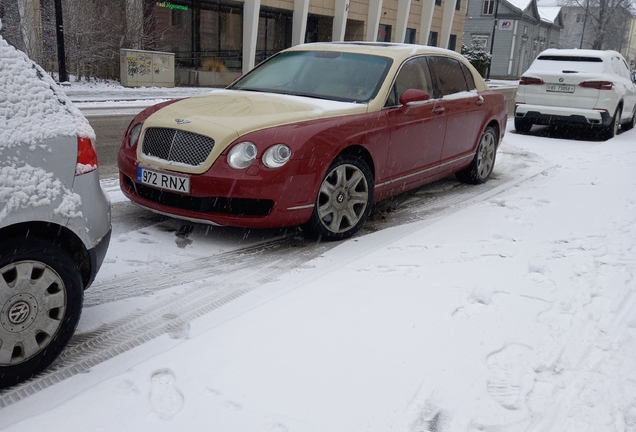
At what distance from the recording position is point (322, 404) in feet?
9.23

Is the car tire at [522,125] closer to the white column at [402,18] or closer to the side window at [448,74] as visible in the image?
the side window at [448,74]

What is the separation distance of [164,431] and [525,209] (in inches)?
189

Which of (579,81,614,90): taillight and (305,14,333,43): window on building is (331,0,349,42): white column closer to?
(305,14,333,43): window on building

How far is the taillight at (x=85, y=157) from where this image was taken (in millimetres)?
3045

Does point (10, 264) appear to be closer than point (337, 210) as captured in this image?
Yes

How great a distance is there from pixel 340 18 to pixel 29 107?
31.2 m

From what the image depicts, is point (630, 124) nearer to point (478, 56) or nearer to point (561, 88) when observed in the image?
point (561, 88)

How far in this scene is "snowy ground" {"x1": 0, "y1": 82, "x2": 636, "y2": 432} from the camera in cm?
276

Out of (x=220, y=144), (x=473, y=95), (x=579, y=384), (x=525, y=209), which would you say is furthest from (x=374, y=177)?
(x=579, y=384)

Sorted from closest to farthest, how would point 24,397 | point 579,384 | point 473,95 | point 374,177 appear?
point 24,397, point 579,384, point 374,177, point 473,95

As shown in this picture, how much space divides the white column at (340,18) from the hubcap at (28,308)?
30.8 metres

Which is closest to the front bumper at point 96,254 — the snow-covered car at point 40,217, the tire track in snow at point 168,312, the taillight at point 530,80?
the snow-covered car at point 40,217

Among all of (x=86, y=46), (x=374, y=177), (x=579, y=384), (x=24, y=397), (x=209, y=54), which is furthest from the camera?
(x=209, y=54)

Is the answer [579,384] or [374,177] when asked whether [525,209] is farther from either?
[579,384]
